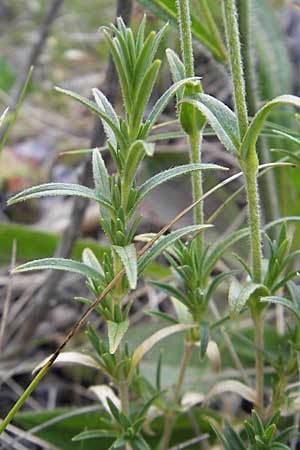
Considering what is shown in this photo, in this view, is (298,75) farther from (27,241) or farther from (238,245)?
(27,241)

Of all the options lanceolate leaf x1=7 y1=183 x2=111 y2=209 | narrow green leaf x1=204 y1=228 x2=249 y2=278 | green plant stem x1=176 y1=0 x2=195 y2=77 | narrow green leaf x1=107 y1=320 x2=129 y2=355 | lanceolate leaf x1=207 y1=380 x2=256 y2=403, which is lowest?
lanceolate leaf x1=207 y1=380 x2=256 y2=403

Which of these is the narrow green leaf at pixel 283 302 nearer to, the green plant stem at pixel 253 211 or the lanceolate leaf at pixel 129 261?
the green plant stem at pixel 253 211

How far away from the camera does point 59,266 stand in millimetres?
712

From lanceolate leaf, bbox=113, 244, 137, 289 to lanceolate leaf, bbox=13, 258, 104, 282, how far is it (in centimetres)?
7

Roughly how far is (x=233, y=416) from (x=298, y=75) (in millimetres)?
1092

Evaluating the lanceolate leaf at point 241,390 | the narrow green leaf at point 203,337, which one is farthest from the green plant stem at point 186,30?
the lanceolate leaf at point 241,390

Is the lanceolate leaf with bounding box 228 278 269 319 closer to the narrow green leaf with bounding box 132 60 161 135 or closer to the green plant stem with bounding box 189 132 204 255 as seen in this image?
the green plant stem with bounding box 189 132 204 255

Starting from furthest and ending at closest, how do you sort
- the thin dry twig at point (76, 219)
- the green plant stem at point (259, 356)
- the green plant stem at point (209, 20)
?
the thin dry twig at point (76, 219), the green plant stem at point (209, 20), the green plant stem at point (259, 356)

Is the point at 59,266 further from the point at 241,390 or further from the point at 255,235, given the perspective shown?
the point at 241,390

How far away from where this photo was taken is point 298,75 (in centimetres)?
194

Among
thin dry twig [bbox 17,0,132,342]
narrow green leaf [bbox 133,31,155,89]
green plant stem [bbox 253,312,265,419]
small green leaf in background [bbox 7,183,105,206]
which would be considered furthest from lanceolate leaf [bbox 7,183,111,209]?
thin dry twig [bbox 17,0,132,342]

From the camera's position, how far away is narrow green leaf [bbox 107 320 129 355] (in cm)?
69

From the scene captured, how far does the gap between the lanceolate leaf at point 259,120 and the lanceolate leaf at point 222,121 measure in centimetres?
1

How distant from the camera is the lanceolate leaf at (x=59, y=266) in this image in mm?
703
